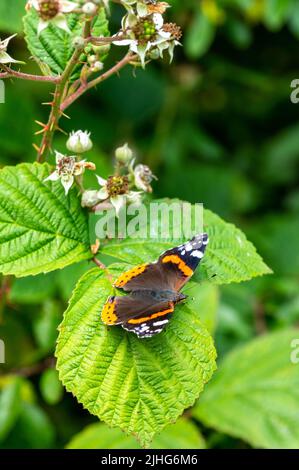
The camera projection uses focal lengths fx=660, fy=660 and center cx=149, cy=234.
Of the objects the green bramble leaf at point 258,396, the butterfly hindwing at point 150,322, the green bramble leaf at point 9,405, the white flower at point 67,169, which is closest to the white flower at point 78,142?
the white flower at point 67,169

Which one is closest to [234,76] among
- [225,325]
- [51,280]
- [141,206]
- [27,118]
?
[27,118]

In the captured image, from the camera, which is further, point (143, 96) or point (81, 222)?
point (143, 96)

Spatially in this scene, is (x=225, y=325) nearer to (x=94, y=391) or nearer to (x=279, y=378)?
(x=279, y=378)

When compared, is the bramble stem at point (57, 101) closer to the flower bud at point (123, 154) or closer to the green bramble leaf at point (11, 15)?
the flower bud at point (123, 154)

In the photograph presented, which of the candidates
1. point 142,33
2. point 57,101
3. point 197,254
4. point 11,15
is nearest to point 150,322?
point 197,254

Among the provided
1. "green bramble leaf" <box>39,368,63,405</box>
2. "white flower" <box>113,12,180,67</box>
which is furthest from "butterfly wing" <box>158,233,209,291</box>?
"green bramble leaf" <box>39,368,63,405</box>

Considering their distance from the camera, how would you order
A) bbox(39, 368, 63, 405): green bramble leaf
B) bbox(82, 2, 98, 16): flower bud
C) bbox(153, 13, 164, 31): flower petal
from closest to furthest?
bbox(82, 2, 98, 16): flower bud
bbox(153, 13, 164, 31): flower petal
bbox(39, 368, 63, 405): green bramble leaf

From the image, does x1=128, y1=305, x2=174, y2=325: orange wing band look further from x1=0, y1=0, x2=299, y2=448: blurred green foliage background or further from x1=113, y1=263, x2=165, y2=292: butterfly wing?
x1=0, y1=0, x2=299, y2=448: blurred green foliage background
